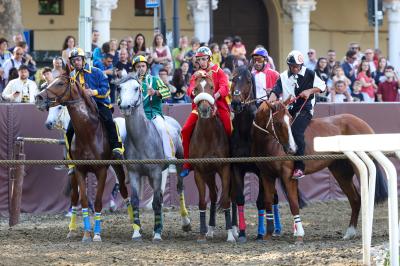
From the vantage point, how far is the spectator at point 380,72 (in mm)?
26094

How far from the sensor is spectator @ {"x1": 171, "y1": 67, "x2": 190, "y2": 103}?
21.8 meters

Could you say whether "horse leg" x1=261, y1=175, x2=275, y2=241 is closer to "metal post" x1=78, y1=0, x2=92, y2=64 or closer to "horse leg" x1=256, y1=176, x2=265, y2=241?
"horse leg" x1=256, y1=176, x2=265, y2=241

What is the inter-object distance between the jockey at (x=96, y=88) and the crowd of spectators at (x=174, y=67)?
2.45 m

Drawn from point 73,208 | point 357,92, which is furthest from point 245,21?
point 73,208

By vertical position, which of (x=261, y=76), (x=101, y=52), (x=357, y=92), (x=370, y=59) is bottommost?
(x=357, y=92)

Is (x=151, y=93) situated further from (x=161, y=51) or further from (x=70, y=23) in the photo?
(x=70, y=23)

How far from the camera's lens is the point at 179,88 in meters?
21.9

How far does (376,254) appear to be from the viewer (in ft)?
39.9

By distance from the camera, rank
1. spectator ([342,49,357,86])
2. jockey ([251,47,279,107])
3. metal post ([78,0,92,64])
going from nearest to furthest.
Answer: jockey ([251,47,279,107]), metal post ([78,0,92,64]), spectator ([342,49,357,86])

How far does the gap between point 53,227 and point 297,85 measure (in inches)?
185

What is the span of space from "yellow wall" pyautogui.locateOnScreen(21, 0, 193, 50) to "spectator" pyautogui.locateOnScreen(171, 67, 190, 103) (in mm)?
12546

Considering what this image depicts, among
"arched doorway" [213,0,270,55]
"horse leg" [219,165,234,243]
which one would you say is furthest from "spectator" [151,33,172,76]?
"arched doorway" [213,0,270,55]

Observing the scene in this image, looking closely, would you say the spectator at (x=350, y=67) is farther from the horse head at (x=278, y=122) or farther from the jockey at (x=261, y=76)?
the horse head at (x=278, y=122)

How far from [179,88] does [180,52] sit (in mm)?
2690
